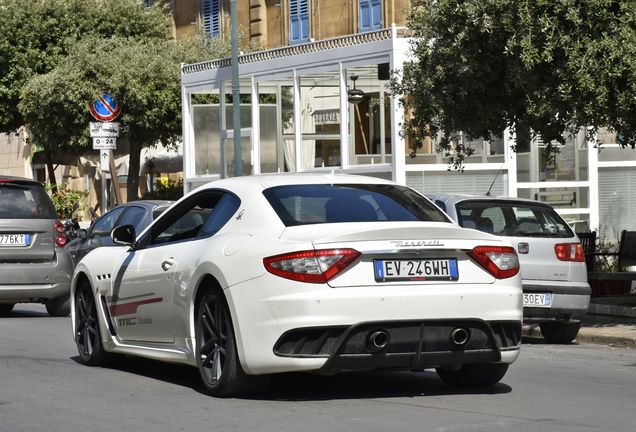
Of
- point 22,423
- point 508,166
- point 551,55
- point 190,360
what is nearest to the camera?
point 22,423

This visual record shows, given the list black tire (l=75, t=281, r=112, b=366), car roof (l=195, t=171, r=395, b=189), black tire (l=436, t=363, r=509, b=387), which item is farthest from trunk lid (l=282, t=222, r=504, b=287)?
black tire (l=75, t=281, r=112, b=366)

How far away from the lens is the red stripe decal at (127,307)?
31.8ft

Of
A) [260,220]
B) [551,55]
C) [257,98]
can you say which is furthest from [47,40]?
[260,220]

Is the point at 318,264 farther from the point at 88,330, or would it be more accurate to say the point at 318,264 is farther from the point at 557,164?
the point at 557,164

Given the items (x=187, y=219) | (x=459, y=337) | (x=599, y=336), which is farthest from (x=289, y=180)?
(x=599, y=336)

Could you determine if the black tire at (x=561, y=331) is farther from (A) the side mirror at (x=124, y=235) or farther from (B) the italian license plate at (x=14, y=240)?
(B) the italian license plate at (x=14, y=240)

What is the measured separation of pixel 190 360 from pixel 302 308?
1.33 metres

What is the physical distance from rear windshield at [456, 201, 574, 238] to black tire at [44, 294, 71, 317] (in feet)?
19.8

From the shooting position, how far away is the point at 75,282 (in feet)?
37.0

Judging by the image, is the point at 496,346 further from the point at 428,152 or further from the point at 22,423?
the point at 428,152

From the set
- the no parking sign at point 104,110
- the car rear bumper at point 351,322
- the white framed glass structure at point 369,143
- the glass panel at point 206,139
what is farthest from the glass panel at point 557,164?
the car rear bumper at point 351,322

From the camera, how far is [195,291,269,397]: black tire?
855cm

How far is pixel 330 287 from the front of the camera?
8156 millimetres

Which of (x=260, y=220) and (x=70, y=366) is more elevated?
(x=260, y=220)
